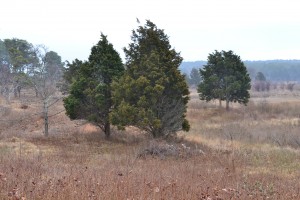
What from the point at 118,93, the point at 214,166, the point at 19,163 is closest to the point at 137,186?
the point at 19,163

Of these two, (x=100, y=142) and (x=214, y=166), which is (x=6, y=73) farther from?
(x=214, y=166)

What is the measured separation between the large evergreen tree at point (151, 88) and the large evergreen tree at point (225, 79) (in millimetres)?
19334

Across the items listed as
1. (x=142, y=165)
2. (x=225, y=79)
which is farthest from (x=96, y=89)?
(x=225, y=79)

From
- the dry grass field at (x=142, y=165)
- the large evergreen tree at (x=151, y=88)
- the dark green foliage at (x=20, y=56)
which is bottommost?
the dry grass field at (x=142, y=165)

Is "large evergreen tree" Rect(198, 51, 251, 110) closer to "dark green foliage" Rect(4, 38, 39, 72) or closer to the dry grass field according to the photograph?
the dry grass field

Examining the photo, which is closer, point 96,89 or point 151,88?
point 151,88

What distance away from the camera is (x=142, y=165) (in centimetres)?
1134

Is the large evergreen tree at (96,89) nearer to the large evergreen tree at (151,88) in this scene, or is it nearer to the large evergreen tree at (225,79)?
the large evergreen tree at (151,88)

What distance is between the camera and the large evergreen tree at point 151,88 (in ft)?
57.6

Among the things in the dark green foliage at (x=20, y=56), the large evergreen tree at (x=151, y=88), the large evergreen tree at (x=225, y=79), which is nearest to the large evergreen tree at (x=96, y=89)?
the large evergreen tree at (x=151, y=88)

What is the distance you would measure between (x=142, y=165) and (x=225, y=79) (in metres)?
27.8

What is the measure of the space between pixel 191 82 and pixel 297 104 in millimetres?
72049

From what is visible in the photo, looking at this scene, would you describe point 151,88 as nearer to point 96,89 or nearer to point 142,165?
point 96,89

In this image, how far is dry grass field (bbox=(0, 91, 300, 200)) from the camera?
5.71 meters
